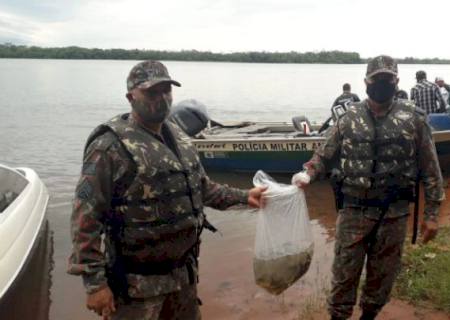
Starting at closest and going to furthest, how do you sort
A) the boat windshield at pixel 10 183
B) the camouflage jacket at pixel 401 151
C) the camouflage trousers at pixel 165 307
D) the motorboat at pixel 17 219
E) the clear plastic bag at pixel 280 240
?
1. the camouflage trousers at pixel 165 307
2. the clear plastic bag at pixel 280 240
3. the camouflage jacket at pixel 401 151
4. the motorboat at pixel 17 219
5. the boat windshield at pixel 10 183

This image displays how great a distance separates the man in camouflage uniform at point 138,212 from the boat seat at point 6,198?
11.8 feet

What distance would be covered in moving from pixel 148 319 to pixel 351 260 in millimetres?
1519

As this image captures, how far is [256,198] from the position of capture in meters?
3.04

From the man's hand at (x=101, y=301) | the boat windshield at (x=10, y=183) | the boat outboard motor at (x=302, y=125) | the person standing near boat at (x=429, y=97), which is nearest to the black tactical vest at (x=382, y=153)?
the man's hand at (x=101, y=301)

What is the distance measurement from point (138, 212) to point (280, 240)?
1.13 metres

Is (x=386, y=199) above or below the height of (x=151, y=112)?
below

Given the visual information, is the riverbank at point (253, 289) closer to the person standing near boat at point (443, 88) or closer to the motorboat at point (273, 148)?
the motorboat at point (273, 148)

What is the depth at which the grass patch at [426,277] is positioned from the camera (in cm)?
401

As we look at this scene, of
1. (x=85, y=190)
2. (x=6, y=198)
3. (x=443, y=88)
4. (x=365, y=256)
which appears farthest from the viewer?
(x=443, y=88)

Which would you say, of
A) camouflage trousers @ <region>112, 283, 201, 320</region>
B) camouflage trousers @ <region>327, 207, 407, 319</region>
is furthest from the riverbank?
camouflage trousers @ <region>112, 283, 201, 320</region>

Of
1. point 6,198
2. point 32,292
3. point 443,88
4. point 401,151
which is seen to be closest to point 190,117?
point 6,198

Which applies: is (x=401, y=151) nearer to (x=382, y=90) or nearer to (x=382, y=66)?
(x=382, y=90)

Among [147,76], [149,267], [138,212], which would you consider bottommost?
[149,267]

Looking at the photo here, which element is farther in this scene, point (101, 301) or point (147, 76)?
point (147, 76)
